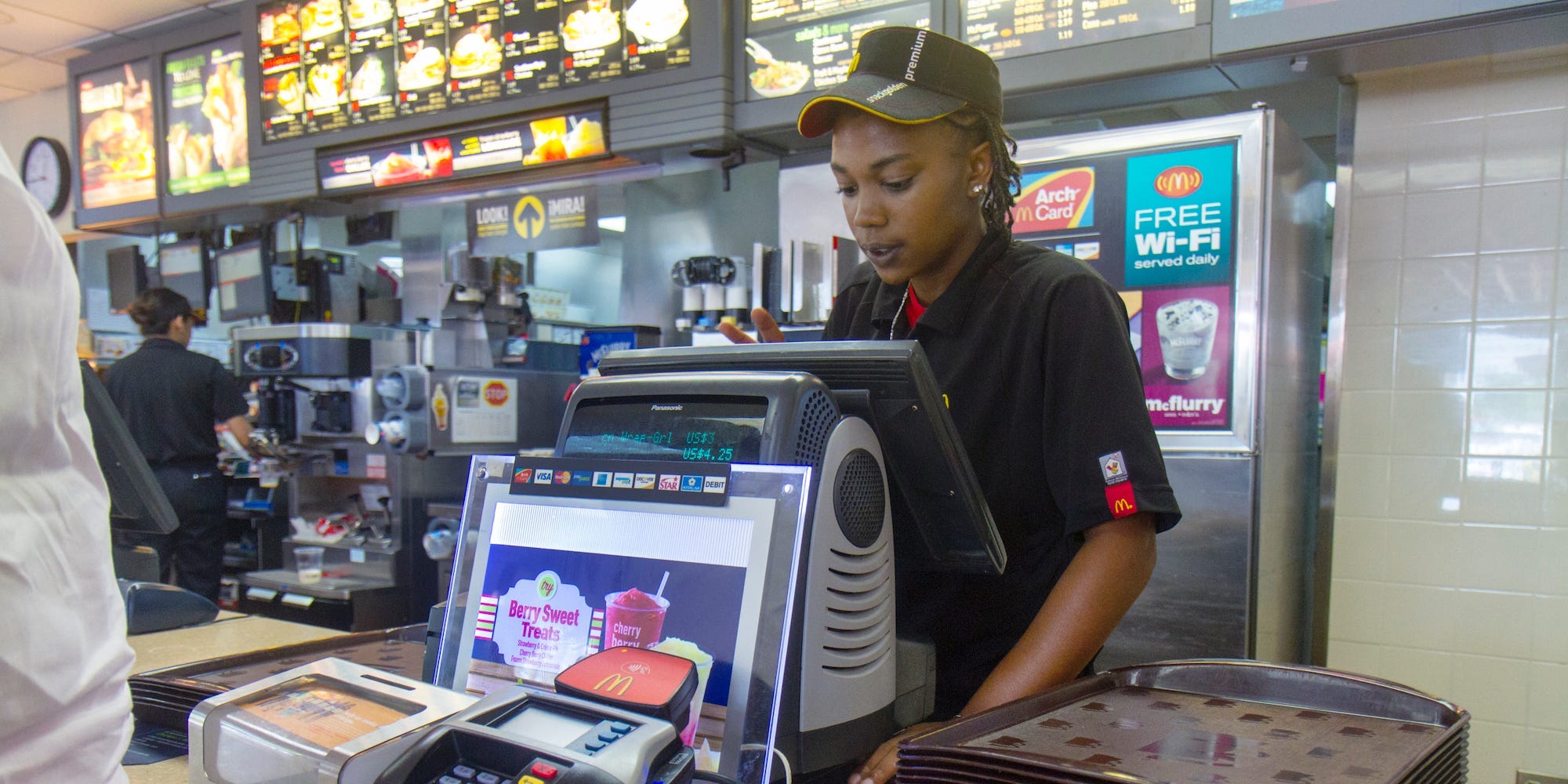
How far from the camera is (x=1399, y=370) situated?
2773 millimetres

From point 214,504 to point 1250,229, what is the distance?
160 inches

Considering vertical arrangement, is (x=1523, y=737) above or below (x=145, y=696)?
below

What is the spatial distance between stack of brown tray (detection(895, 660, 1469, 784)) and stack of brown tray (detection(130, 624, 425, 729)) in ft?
2.17

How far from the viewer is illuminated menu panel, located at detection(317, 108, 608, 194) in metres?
3.78

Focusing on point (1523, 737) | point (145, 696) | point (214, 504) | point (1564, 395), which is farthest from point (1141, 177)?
point (214, 504)

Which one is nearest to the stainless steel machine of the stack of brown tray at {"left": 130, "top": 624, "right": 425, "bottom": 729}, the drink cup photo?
the drink cup photo

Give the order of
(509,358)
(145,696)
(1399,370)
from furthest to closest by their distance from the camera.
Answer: (509,358) < (1399,370) < (145,696)

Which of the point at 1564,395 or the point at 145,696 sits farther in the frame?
the point at 1564,395

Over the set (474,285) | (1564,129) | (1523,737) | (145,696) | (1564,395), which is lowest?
(1523,737)

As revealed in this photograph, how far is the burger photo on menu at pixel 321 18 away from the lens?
434cm

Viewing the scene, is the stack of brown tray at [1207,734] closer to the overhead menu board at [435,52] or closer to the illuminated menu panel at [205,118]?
the overhead menu board at [435,52]

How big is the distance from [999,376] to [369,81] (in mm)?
3846

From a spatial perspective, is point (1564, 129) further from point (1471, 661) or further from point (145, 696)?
point (145, 696)

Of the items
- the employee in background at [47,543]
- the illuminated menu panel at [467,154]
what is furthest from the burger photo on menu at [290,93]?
the employee in background at [47,543]
